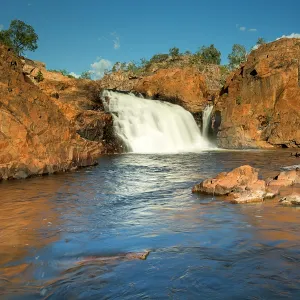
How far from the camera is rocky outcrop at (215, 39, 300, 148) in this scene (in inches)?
1313

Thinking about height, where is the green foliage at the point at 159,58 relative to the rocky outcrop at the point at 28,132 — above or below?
above

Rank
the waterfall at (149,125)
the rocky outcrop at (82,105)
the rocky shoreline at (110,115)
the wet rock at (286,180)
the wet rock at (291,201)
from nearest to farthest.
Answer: the wet rock at (291,201) → the wet rock at (286,180) → the rocky shoreline at (110,115) → the rocky outcrop at (82,105) → the waterfall at (149,125)

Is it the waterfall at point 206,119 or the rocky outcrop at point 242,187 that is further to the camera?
the waterfall at point 206,119

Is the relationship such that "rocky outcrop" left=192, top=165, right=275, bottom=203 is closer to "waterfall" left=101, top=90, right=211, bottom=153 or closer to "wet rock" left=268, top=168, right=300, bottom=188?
"wet rock" left=268, top=168, right=300, bottom=188

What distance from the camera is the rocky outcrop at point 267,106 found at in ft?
109

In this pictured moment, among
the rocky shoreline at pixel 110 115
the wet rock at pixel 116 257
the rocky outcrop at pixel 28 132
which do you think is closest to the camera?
the wet rock at pixel 116 257

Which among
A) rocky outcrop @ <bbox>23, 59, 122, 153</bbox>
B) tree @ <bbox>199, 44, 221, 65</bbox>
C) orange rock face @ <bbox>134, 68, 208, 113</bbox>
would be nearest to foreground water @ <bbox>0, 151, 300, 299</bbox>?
rocky outcrop @ <bbox>23, 59, 122, 153</bbox>

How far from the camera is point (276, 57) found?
116ft

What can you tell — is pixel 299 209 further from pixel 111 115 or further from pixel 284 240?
pixel 111 115

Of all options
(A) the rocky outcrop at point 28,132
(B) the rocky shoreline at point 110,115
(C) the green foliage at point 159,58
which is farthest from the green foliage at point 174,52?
(A) the rocky outcrop at point 28,132

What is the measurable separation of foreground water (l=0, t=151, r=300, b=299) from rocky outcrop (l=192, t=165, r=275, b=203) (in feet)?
1.59

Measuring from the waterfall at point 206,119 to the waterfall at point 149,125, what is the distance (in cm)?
173

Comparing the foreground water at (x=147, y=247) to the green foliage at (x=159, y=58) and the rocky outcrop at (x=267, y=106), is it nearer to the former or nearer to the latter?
the rocky outcrop at (x=267, y=106)

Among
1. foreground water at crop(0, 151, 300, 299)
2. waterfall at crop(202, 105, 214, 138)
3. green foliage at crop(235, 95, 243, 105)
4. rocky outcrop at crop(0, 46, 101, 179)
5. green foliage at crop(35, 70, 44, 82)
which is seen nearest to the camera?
foreground water at crop(0, 151, 300, 299)
